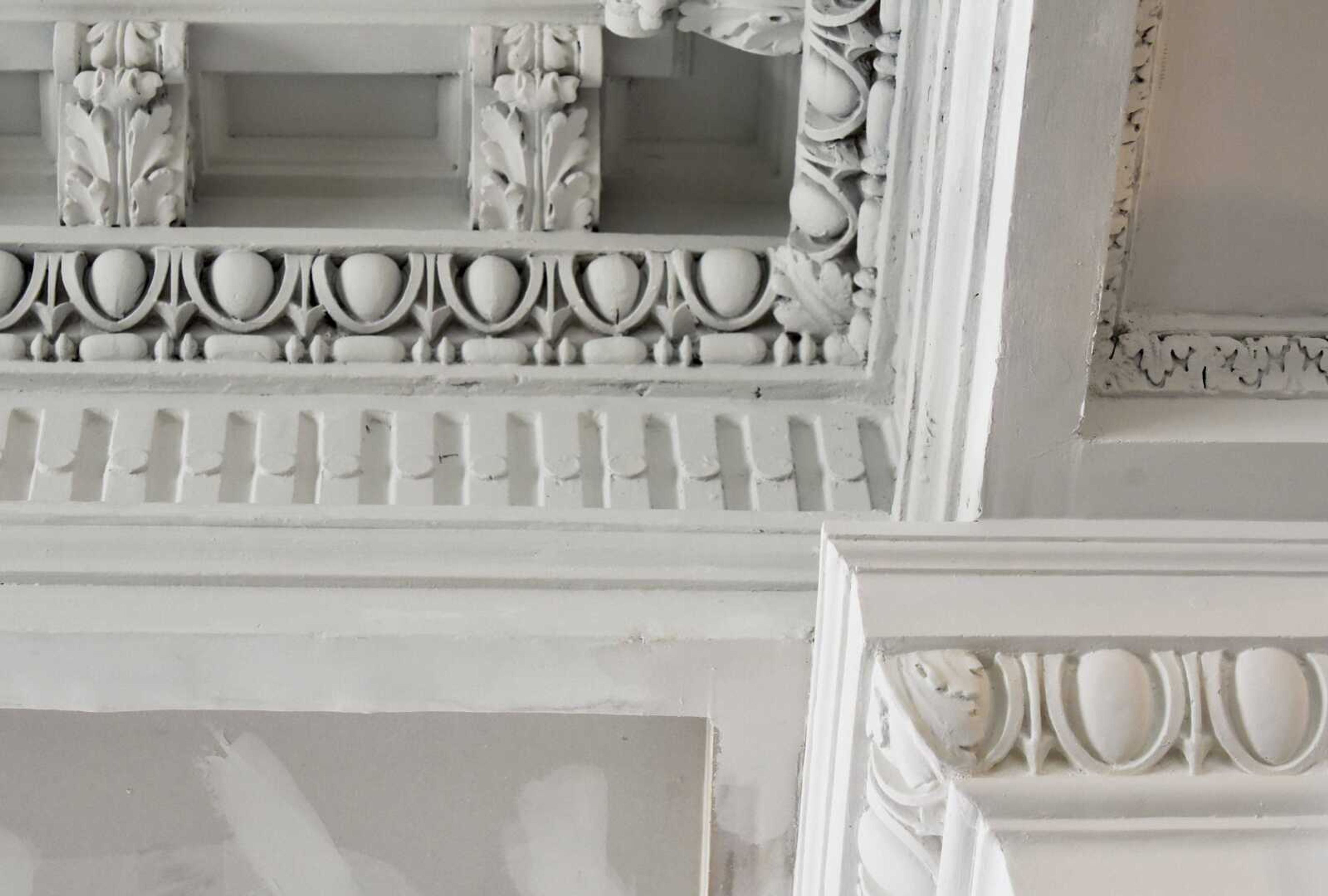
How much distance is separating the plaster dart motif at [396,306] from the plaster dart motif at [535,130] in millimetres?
39

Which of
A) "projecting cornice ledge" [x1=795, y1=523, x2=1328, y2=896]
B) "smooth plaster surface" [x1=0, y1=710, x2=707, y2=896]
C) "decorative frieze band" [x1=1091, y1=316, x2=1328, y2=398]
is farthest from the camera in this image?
"smooth plaster surface" [x1=0, y1=710, x2=707, y2=896]

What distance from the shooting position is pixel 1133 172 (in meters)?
0.90

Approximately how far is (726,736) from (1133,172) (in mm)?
487

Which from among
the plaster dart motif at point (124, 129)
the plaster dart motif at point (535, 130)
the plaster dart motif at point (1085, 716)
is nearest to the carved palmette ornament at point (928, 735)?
the plaster dart motif at point (1085, 716)

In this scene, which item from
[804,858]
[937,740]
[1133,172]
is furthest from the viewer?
[804,858]

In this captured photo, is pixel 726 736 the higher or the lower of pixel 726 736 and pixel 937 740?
the lower

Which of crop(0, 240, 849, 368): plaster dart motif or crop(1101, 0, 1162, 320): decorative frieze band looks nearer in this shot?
crop(1101, 0, 1162, 320): decorative frieze band

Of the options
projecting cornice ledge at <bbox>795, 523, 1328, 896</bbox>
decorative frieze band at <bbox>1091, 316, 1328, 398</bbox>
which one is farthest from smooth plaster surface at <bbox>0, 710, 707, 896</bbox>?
decorative frieze band at <bbox>1091, 316, 1328, 398</bbox>

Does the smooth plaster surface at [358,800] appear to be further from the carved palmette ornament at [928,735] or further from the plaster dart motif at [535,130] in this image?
the plaster dart motif at [535,130]

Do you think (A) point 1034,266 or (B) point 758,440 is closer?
(A) point 1034,266

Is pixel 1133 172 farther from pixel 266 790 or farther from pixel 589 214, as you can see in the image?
pixel 266 790

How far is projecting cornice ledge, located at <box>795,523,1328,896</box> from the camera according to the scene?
0.79 meters

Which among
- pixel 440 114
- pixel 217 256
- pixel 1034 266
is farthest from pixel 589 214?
pixel 1034 266

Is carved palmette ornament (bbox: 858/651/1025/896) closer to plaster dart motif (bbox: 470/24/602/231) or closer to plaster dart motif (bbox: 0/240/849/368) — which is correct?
plaster dart motif (bbox: 0/240/849/368)
